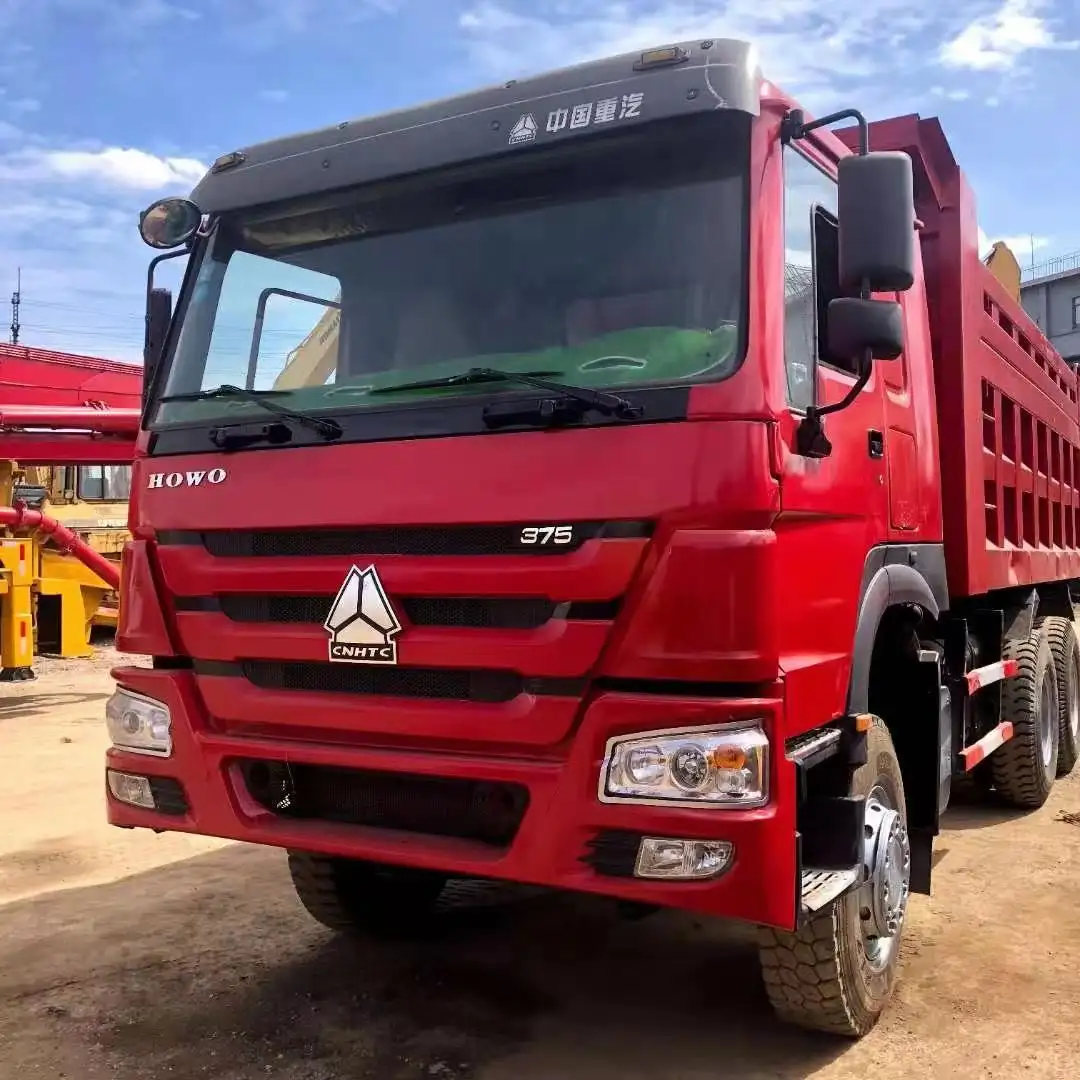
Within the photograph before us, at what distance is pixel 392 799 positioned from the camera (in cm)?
306

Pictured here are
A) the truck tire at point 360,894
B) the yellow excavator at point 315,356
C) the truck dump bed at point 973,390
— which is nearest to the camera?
the yellow excavator at point 315,356

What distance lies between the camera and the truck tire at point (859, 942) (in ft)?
10.1

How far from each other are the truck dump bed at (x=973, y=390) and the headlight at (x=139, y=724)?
2968 millimetres

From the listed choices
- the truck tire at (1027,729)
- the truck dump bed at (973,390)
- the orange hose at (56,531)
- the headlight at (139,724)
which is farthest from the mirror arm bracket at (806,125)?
the orange hose at (56,531)

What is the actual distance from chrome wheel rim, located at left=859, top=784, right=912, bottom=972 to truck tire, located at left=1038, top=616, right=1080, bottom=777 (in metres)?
3.42

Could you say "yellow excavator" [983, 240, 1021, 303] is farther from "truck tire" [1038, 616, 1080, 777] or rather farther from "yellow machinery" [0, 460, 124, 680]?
"yellow machinery" [0, 460, 124, 680]

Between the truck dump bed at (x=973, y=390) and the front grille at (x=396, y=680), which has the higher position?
the truck dump bed at (x=973, y=390)

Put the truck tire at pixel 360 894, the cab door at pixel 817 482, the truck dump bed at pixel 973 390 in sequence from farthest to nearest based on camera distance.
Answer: the truck dump bed at pixel 973 390, the truck tire at pixel 360 894, the cab door at pixel 817 482

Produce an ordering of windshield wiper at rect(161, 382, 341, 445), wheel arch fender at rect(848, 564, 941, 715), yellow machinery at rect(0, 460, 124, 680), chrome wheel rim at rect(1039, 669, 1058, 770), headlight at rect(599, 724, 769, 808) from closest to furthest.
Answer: headlight at rect(599, 724, 769, 808) → windshield wiper at rect(161, 382, 341, 445) → wheel arch fender at rect(848, 564, 941, 715) → chrome wheel rim at rect(1039, 669, 1058, 770) → yellow machinery at rect(0, 460, 124, 680)

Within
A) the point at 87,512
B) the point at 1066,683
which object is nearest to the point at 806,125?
the point at 1066,683

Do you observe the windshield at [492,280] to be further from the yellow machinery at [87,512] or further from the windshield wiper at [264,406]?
the yellow machinery at [87,512]

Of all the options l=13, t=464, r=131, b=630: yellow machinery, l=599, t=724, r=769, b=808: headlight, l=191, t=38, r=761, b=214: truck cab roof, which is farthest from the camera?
l=13, t=464, r=131, b=630: yellow machinery

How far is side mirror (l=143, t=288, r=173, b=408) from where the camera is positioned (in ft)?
12.1

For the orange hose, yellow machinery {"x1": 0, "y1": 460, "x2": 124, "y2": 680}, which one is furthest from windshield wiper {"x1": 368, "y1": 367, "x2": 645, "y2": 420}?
yellow machinery {"x1": 0, "y1": 460, "x2": 124, "y2": 680}
